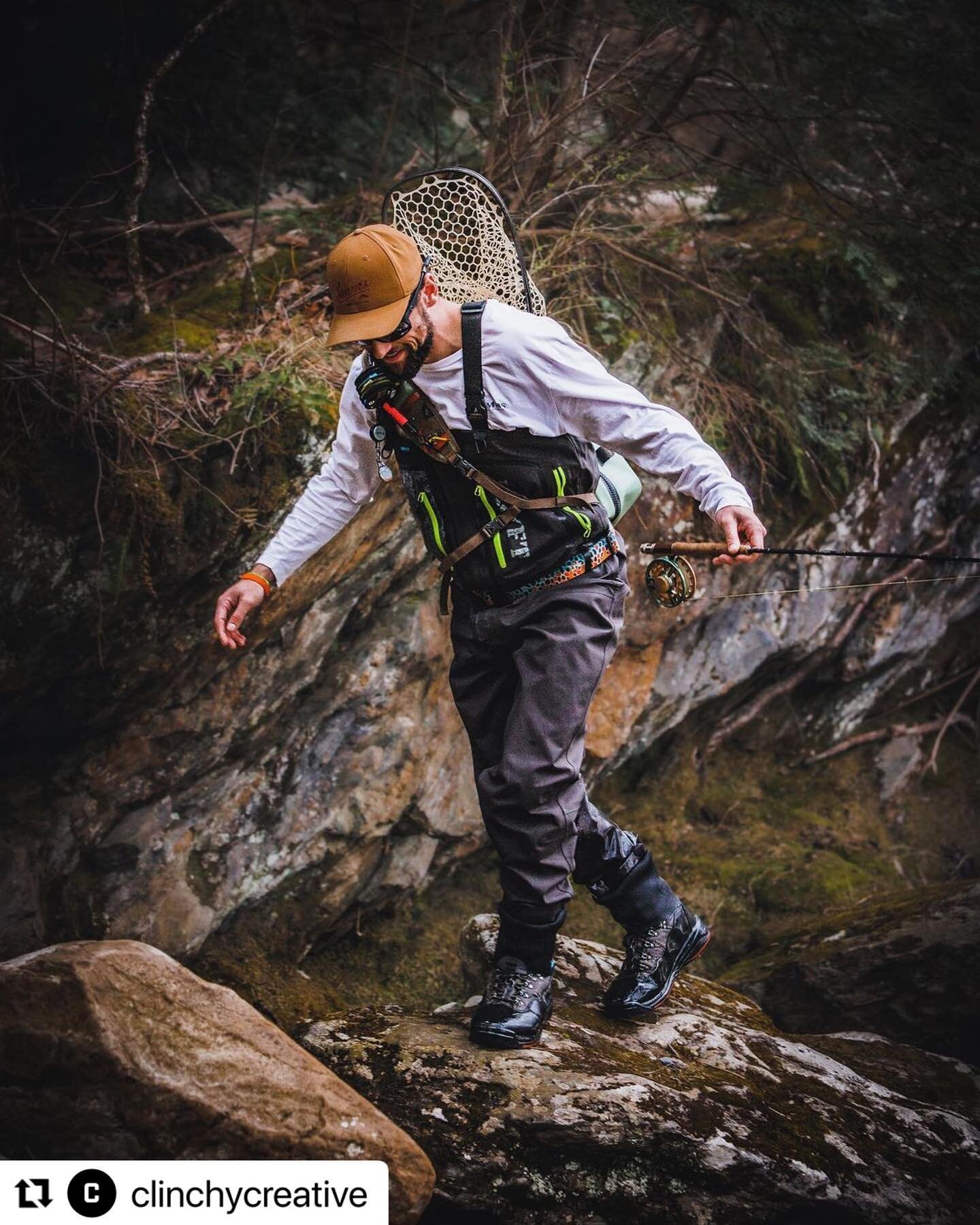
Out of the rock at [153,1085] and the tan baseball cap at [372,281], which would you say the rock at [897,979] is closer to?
the rock at [153,1085]

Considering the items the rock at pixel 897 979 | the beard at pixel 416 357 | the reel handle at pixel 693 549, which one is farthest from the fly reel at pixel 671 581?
the rock at pixel 897 979

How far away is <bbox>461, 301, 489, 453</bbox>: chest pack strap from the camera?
3016 millimetres

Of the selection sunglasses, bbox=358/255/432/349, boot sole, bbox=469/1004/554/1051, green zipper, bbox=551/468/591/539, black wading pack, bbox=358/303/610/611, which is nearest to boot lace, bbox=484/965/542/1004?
boot sole, bbox=469/1004/554/1051

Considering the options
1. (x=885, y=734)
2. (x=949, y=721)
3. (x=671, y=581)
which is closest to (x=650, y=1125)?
(x=671, y=581)

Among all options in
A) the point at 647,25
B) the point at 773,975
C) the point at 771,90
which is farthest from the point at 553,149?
the point at 773,975

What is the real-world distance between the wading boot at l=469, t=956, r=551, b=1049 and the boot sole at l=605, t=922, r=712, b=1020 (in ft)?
1.26

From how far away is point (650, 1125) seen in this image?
117 inches

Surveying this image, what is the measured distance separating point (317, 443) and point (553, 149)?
236cm

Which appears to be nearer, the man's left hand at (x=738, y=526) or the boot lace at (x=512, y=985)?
the man's left hand at (x=738, y=526)

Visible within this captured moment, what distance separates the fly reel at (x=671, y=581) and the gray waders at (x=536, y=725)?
0.14 metres

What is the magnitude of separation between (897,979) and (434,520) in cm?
337

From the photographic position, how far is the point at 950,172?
18.0 feet

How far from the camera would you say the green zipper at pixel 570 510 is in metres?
3.16

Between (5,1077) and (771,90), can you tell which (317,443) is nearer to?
(5,1077)
